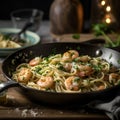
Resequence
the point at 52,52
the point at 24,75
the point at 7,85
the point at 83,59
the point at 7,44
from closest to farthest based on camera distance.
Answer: the point at 7,85 < the point at 24,75 < the point at 83,59 < the point at 52,52 < the point at 7,44

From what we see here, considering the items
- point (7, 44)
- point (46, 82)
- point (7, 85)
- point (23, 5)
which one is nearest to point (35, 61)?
point (46, 82)

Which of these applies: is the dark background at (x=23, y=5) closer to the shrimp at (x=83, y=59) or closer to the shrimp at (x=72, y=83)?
the shrimp at (x=83, y=59)

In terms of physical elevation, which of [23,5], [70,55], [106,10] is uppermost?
[70,55]

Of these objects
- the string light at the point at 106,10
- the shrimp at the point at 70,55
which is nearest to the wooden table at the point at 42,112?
the shrimp at the point at 70,55

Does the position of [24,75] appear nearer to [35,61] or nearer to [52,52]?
[35,61]

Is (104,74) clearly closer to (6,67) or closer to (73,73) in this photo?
(73,73)

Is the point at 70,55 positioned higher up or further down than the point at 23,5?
higher up
